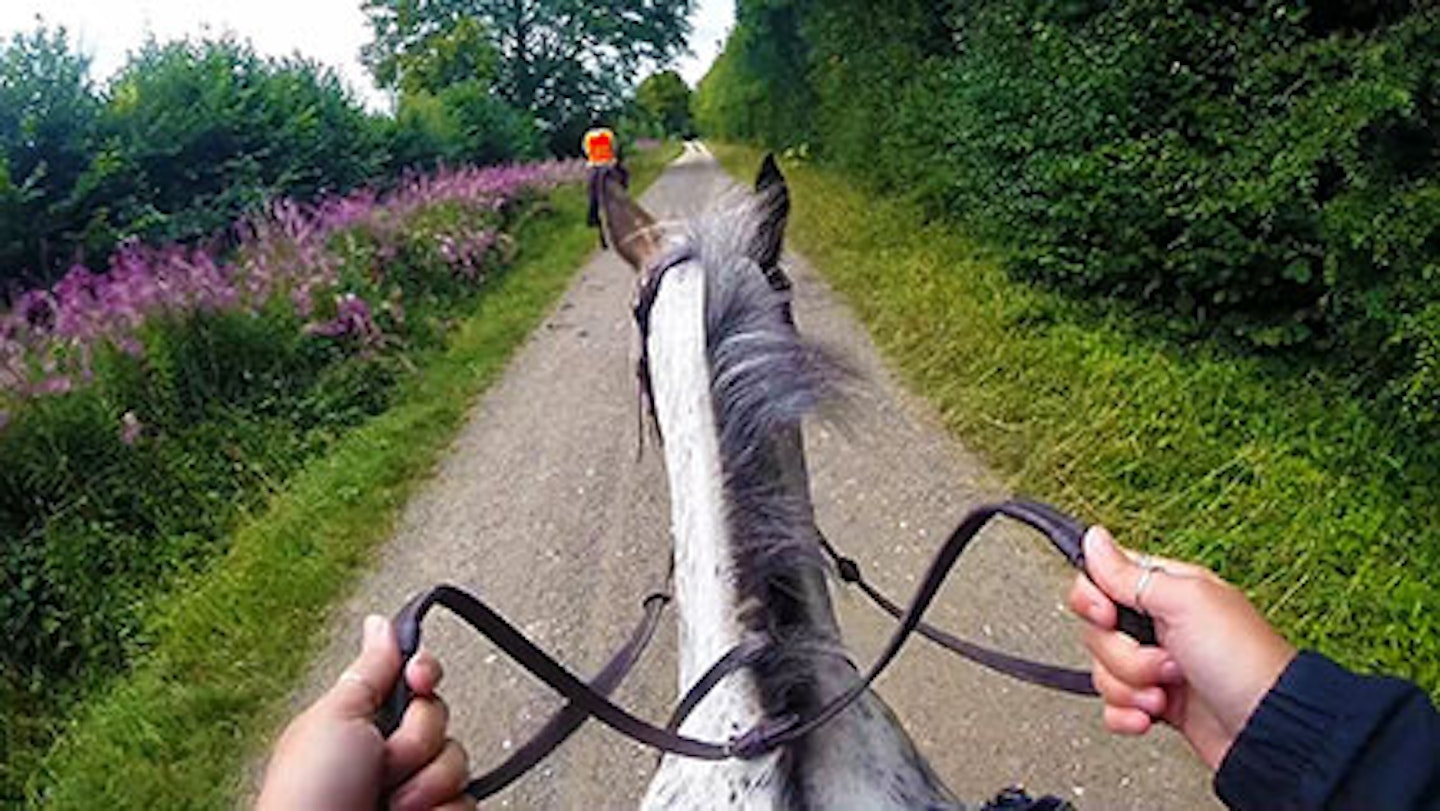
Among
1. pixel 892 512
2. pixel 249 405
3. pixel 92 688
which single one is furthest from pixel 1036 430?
pixel 249 405

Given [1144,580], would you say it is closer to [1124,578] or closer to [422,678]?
[1124,578]

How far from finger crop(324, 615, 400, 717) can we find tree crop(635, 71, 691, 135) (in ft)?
168

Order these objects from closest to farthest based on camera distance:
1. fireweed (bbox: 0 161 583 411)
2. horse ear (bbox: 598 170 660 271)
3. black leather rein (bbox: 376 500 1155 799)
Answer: black leather rein (bbox: 376 500 1155 799), horse ear (bbox: 598 170 660 271), fireweed (bbox: 0 161 583 411)

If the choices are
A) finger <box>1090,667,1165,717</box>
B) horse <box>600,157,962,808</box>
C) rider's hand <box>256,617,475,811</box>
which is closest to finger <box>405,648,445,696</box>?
rider's hand <box>256,617,475,811</box>

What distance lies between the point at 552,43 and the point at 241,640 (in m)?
28.9

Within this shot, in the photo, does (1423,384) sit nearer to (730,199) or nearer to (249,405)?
(730,199)

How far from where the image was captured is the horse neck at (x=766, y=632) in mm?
1085

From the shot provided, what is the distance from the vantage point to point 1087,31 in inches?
220

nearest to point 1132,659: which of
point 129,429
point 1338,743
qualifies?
point 1338,743

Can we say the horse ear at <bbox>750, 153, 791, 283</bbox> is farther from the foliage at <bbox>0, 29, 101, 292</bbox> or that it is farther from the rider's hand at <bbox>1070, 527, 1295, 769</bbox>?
the foliage at <bbox>0, 29, 101, 292</bbox>

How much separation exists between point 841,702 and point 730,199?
3.97ft

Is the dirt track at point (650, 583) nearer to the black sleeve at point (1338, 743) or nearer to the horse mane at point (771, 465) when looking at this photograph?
the horse mane at point (771, 465)

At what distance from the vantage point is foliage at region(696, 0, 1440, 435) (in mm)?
3408

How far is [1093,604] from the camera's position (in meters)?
1.10
